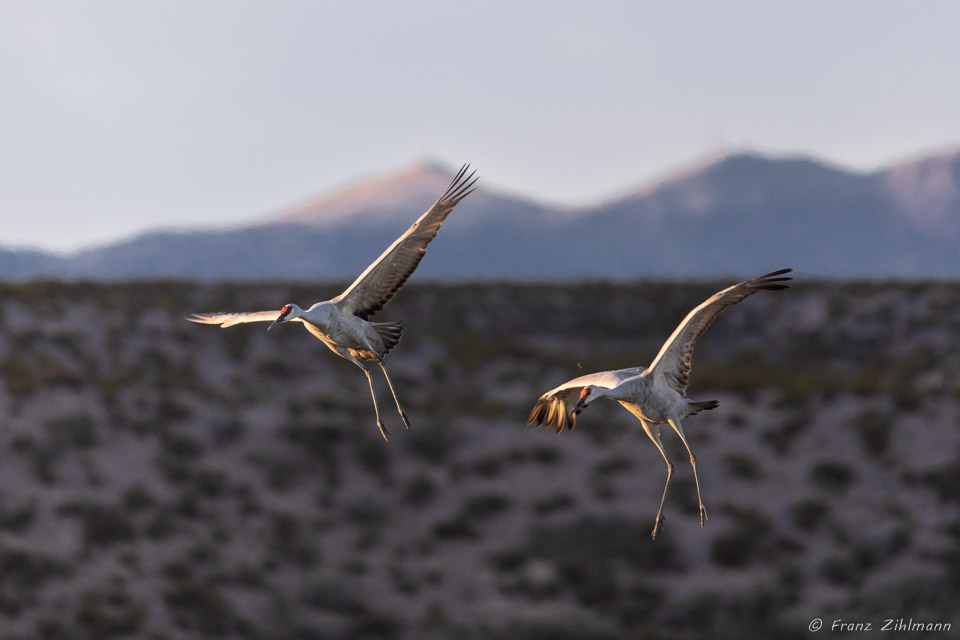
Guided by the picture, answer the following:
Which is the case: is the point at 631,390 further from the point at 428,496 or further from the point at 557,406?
the point at 428,496

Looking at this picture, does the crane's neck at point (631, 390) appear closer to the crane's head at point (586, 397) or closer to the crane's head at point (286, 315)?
the crane's head at point (586, 397)

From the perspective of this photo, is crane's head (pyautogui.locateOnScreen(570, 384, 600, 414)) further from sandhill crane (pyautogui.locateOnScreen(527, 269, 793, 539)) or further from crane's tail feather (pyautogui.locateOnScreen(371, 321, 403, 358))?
crane's tail feather (pyautogui.locateOnScreen(371, 321, 403, 358))

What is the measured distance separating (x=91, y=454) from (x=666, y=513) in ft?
57.2

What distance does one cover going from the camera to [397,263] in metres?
7.05

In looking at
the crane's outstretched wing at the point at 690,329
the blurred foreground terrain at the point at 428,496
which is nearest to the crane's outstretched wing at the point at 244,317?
the crane's outstretched wing at the point at 690,329

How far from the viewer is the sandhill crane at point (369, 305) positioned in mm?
6500

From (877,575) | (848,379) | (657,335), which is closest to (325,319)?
(877,575)

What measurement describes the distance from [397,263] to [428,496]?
2466cm

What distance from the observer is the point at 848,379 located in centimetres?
3750

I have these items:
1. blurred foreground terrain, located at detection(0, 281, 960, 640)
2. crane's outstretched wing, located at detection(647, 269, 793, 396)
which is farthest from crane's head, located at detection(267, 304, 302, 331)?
blurred foreground terrain, located at detection(0, 281, 960, 640)

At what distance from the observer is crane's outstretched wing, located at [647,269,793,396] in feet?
20.8

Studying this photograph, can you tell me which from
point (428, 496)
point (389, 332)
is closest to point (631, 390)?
point (389, 332)

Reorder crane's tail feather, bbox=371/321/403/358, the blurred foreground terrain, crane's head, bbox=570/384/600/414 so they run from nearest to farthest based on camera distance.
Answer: crane's head, bbox=570/384/600/414
crane's tail feather, bbox=371/321/403/358
the blurred foreground terrain

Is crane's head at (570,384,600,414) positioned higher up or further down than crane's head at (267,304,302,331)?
further down
